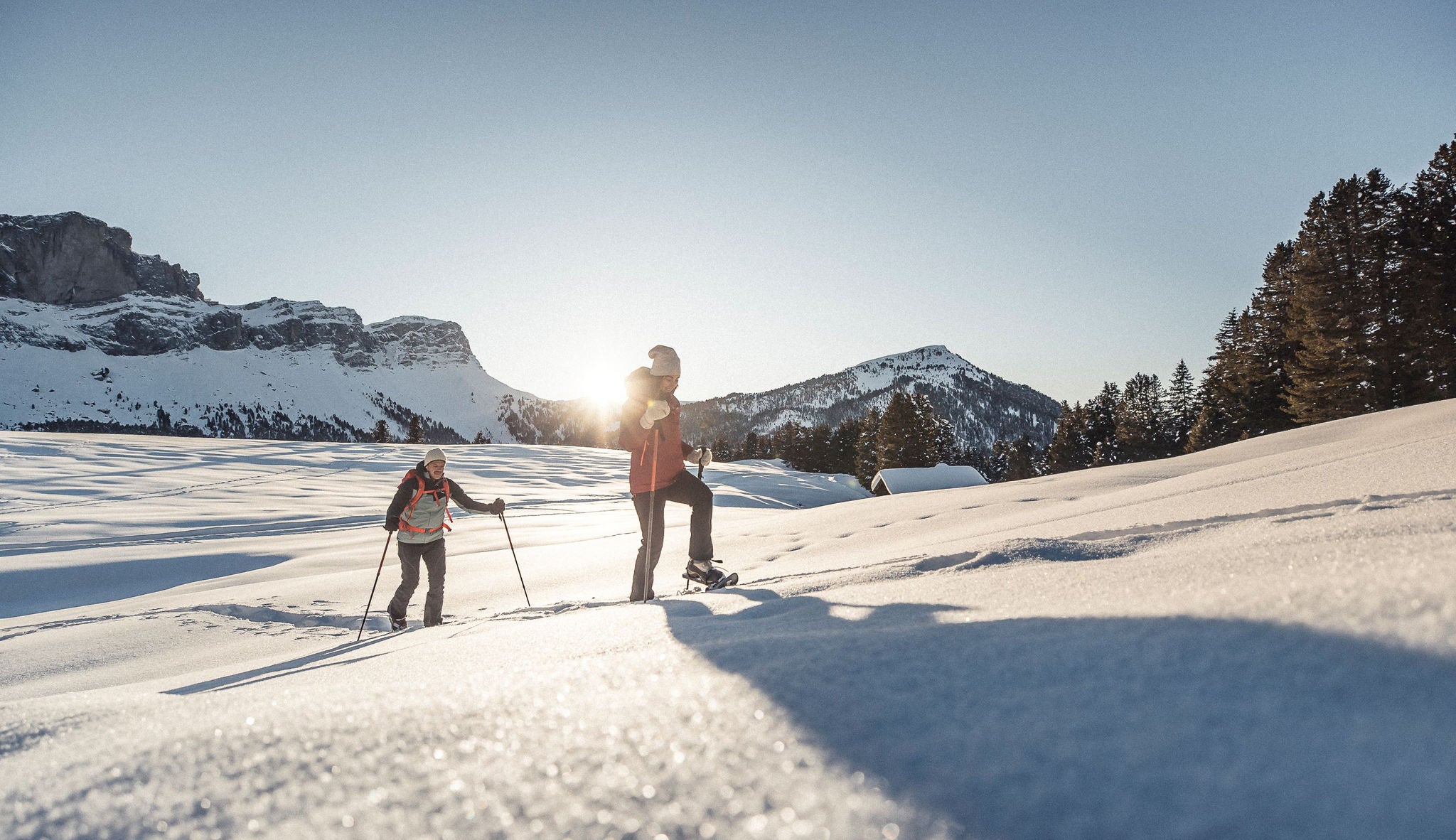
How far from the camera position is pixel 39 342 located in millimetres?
176750

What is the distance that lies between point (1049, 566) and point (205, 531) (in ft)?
46.6

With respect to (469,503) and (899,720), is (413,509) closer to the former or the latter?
(469,503)

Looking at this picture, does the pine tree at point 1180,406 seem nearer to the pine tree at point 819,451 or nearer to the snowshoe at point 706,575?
the pine tree at point 819,451

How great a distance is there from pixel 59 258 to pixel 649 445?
283 m

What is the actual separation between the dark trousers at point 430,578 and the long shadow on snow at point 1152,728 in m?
5.20

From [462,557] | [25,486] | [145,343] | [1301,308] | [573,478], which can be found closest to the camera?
[462,557]

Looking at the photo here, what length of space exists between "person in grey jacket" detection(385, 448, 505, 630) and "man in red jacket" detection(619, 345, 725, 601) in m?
2.04

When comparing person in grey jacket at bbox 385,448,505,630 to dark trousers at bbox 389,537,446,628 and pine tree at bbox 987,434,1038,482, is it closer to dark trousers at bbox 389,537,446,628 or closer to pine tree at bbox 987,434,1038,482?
dark trousers at bbox 389,537,446,628

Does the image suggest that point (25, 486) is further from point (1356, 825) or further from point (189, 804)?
point (1356, 825)

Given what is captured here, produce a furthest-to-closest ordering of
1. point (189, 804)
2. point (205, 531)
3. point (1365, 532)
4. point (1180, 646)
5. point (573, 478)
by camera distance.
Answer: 1. point (573, 478)
2. point (205, 531)
3. point (1365, 532)
4. point (1180, 646)
5. point (189, 804)

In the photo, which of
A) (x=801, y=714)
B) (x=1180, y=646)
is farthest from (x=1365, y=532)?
(x=801, y=714)

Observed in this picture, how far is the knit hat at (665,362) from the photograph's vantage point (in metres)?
4.46

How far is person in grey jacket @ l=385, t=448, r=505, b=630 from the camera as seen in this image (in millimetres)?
5387

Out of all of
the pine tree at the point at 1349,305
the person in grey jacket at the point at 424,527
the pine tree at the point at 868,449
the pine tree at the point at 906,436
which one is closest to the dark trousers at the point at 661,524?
the person in grey jacket at the point at 424,527
